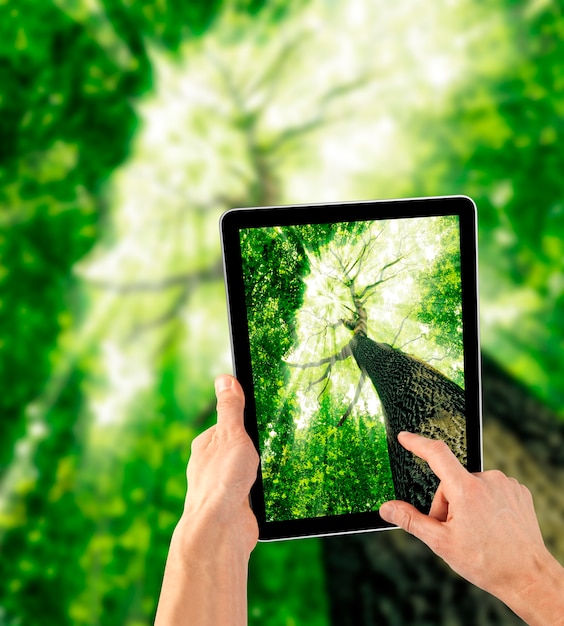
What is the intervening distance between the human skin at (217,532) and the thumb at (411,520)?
0.22 metres

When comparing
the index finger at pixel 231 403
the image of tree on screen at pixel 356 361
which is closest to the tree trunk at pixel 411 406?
the image of tree on screen at pixel 356 361

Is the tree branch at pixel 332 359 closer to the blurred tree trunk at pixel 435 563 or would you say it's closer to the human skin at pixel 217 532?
the human skin at pixel 217 532

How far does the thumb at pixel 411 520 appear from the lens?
84 centimetres

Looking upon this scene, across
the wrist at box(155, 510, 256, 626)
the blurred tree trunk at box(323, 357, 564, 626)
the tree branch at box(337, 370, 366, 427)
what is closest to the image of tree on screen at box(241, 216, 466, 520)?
the tree branch at box(337, 370, 366, 427)

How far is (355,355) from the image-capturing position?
35.2 inches

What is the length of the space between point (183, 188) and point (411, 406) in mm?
771

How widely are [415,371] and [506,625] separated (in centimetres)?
68

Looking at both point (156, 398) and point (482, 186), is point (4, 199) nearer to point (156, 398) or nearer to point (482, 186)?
point (156, 398)

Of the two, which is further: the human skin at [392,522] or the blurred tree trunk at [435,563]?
the blurred tree trunk at [435,563]

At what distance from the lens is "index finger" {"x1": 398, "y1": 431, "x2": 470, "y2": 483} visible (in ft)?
2.69

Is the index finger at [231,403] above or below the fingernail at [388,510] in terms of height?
above

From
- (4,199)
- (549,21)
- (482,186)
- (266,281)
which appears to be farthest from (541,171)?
(4,199)

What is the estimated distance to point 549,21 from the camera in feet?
4.39

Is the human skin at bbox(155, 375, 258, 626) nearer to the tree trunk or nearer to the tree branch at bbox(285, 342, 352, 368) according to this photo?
the tree branch at bbox(285, 342, 352, 368)
